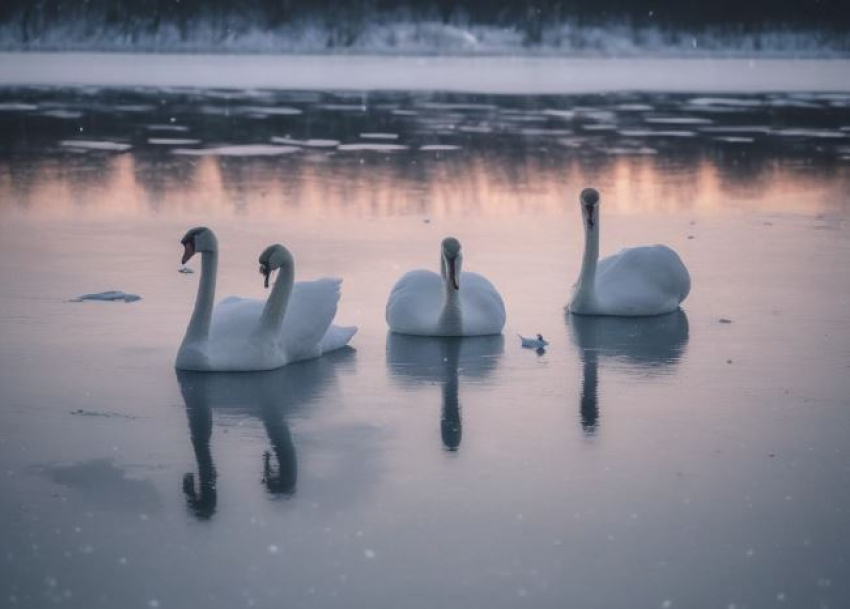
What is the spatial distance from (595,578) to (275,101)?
93.4ft

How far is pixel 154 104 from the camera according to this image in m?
31.9

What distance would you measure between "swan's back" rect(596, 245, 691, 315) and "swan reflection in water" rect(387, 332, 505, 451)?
0.99 metres

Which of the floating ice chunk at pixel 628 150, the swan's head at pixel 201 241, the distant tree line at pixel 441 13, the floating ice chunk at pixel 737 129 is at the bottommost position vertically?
the floating ice chunk at pixel 737 129

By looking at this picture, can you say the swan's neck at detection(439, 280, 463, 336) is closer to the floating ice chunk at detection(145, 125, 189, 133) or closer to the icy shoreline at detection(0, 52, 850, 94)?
the floating ice chunk at detection(145, 125, 189, 133)

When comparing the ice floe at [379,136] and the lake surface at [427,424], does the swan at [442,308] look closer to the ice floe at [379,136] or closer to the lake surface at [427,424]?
the lake surface at [427,424]

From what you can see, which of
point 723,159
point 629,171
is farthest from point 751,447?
point 723,159

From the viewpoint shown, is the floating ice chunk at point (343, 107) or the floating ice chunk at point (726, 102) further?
the floating ice chunk at point (726, 102)

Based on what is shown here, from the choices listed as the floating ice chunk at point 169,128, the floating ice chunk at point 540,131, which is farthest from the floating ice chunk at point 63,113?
the floating ice chunk at point 540,131

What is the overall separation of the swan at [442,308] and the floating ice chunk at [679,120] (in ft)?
63.9

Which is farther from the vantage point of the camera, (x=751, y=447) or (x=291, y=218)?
(x=291, y=218)

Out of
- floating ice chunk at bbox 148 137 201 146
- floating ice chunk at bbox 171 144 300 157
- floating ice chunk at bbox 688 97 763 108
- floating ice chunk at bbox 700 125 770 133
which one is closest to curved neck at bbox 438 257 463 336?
floating ice chunk at bbox 171 144 300 157

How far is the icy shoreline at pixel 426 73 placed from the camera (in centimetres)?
4075

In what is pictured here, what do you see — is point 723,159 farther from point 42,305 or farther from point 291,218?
point 42,305

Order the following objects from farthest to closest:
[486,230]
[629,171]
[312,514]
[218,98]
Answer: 1. [218,98]
2. [629,171]
3. [486,230]
4. [312,514]
